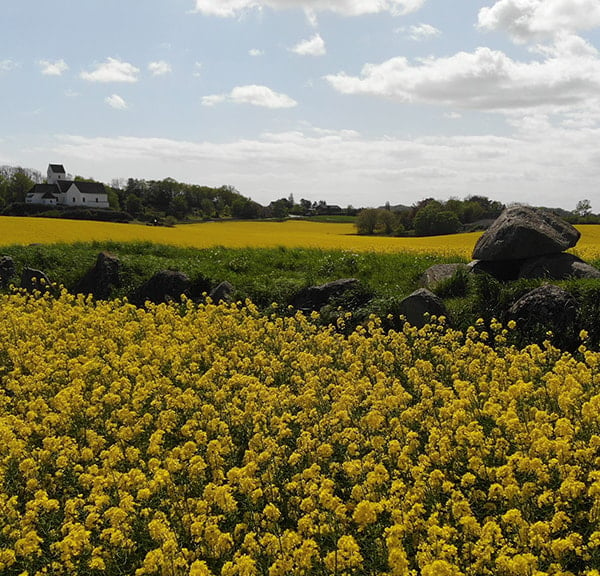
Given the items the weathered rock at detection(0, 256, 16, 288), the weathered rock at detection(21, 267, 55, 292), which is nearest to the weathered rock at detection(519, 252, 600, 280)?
the weathered rock at detection(21, 267, 55, 292)

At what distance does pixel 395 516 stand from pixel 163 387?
16.6ft

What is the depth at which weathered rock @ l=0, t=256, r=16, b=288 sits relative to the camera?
20578mm

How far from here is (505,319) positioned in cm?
1313

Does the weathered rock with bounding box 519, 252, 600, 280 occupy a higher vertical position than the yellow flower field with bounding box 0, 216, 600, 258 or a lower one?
lower

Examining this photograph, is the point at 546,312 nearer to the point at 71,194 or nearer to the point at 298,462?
the point at 298,462

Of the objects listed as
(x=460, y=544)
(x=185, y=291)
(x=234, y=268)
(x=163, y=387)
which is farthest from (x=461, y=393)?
(x=234, y=268)

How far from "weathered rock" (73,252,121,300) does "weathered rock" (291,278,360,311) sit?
6.97m

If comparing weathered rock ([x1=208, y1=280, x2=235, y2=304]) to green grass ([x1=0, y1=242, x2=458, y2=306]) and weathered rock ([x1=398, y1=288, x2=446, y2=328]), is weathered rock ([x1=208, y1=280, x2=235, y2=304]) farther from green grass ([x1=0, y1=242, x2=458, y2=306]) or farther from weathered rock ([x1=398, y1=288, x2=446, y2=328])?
weathered rock ([x1=398, y1=288, x2=446, y2=328])

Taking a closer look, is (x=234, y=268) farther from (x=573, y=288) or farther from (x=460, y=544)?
(x=460, y=544)

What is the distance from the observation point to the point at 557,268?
1595cm

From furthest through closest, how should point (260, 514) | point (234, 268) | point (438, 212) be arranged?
point (438, 212) → point (234, 268) → point (260, 514)

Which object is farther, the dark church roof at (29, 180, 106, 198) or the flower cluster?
the dark church roof at (29, 180, 106, 198)

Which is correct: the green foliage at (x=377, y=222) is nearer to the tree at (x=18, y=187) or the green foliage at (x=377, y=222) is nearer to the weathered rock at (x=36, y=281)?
the weathered rock at (x=36, y=281)

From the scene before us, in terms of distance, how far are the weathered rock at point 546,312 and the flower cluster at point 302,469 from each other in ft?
4.70
